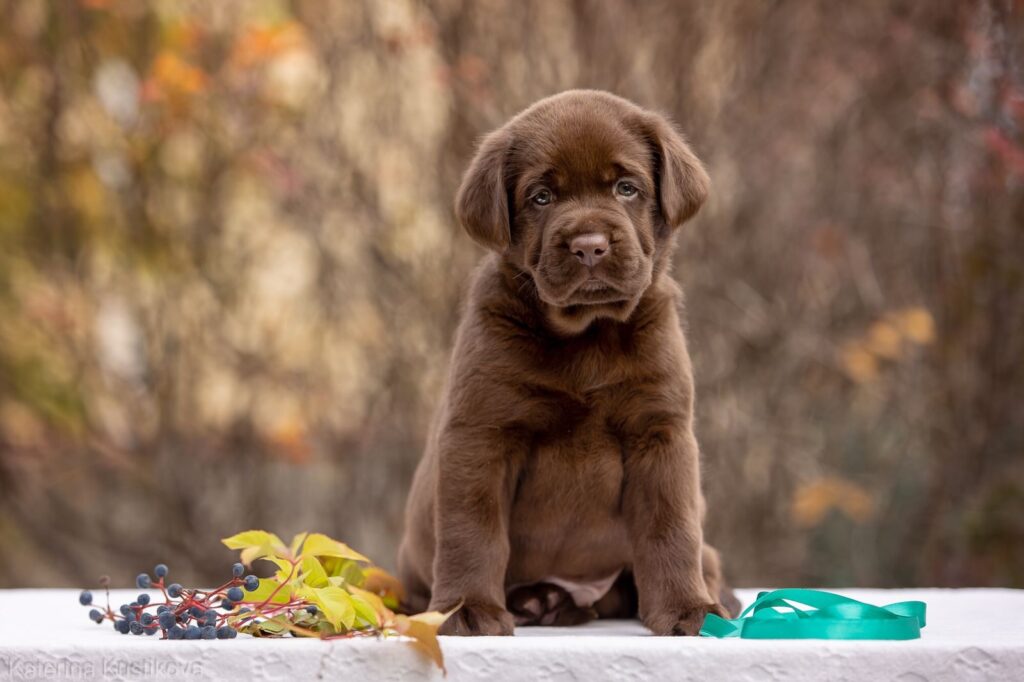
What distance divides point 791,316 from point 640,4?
170cm

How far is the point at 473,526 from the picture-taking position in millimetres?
2789

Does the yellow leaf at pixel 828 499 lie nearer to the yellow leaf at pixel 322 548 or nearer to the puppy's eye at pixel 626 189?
the puppy's eye at pixel 626 189

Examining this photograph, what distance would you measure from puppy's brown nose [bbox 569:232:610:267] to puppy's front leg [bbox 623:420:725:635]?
424mm

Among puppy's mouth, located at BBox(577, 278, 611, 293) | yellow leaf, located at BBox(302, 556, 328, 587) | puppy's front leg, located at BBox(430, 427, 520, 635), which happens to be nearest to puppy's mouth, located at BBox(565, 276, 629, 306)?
→ puppy's mouth, located at BBox(577, 278, 611, 293)

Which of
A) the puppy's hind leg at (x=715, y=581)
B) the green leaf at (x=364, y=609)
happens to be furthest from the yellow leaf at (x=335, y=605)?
the puppy's hind leg at (x=715, y=581)

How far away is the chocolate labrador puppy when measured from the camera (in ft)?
9.15

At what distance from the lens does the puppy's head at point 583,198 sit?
278cm

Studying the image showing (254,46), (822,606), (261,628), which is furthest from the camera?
(254,46)

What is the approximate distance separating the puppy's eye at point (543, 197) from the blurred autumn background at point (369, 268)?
3.18 metres

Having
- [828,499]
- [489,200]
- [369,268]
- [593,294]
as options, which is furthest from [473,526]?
[828,499]

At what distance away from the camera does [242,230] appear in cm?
634

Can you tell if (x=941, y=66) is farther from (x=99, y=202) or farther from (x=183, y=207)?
(x=99, y=202)

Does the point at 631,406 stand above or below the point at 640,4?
below

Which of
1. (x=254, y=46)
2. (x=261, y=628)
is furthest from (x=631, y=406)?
(x=254, y=46)
